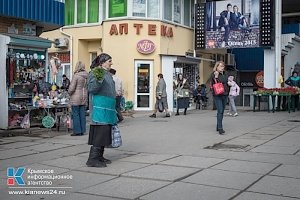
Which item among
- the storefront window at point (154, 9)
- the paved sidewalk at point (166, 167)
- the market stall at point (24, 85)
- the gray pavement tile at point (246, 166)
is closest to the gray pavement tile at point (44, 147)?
the paved sidewalk at point (166, 167)

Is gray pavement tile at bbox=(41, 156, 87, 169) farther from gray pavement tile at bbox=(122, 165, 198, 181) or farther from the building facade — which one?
the building facade

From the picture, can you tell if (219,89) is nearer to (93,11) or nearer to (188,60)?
(188,60)

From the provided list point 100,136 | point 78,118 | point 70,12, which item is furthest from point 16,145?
point 70,12

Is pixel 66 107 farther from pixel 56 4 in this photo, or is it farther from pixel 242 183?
pixel 242 183

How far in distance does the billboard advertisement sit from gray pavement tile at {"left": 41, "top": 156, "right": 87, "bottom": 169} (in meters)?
14.7

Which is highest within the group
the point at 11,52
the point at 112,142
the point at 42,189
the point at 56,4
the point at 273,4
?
the point at 273,4

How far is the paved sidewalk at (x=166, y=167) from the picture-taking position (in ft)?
18.4

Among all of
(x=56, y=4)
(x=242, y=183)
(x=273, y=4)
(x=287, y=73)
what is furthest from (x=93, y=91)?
(x=287, y=73)

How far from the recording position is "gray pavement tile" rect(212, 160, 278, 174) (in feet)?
22.6

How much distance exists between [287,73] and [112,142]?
21067mm

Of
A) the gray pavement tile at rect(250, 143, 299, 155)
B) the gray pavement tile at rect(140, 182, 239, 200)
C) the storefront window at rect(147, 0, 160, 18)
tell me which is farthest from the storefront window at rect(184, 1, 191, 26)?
the gray pavement tile at rect(140, 182, 239, 200)

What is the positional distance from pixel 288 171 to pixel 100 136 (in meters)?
3.04

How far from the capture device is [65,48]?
2323cm

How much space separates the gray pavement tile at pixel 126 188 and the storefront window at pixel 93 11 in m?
16.9
